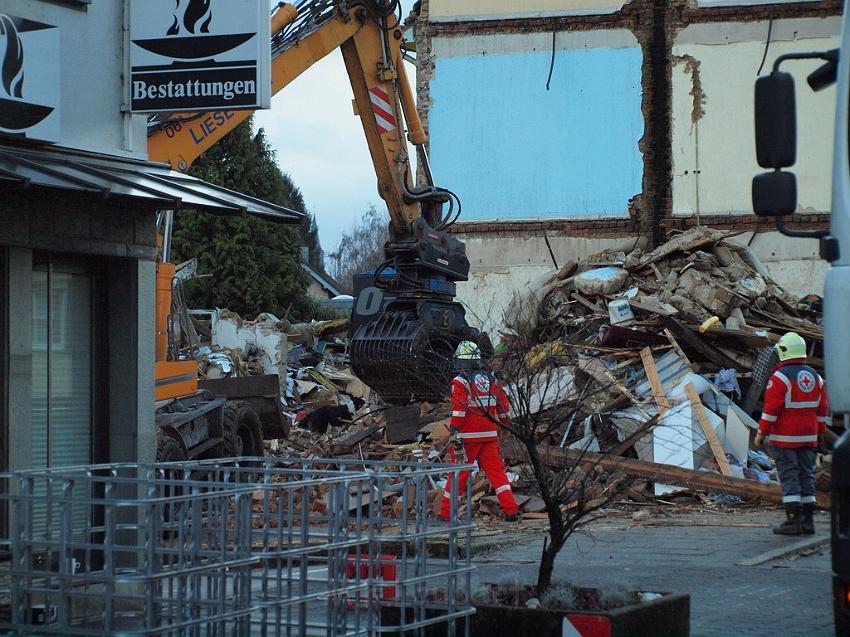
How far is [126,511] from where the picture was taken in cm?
793

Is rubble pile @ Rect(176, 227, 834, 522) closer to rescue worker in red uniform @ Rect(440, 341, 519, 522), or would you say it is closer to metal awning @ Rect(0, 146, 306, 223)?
rescue worker in red uniform @ Rect(440, 341, 519, 522)

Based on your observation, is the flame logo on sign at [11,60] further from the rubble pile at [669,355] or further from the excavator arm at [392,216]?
the excavator arm at [392,216]

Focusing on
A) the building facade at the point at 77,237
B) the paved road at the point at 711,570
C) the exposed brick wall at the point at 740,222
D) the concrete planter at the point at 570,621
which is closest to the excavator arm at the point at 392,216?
the paved road at the point at 711,570

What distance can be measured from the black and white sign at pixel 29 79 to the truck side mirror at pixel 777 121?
5.20 metres

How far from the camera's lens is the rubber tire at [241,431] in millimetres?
17172

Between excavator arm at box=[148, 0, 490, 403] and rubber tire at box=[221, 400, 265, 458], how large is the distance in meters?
1.94

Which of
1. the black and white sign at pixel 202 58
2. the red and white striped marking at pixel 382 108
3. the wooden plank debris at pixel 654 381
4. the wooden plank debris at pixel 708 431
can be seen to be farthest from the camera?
the red and white striped marking at pixel 382 108

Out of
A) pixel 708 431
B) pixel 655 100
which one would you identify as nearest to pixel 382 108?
pixel 708 431

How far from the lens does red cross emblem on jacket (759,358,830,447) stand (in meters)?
12.9

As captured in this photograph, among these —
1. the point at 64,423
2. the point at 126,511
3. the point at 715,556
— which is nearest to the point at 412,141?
the point at 715,556

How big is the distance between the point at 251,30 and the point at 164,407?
7.00 metres

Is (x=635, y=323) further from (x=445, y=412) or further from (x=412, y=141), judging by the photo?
(x=412, y=141)

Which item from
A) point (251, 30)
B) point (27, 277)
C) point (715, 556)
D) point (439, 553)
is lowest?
point (715, 556)

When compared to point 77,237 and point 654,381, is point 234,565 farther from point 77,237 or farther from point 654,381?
point 654,381
